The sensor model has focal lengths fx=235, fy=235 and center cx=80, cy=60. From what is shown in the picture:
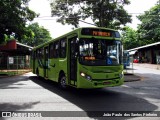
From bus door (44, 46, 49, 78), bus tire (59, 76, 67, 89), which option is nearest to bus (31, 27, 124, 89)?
bus tire (59, 76, 67, 89)

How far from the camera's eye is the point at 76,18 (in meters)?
25.8

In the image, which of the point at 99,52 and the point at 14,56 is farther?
the point at 14,56

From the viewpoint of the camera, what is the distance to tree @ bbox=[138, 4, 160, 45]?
55969 millimetres

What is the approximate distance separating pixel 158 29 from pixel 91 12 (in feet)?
115

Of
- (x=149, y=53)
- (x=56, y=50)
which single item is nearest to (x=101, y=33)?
(x=56, y=50)

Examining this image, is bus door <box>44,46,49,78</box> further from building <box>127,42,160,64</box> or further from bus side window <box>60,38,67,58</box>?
building <box>127,42,160,64</box>

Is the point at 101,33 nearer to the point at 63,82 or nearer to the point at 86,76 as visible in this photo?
the point at 86,76

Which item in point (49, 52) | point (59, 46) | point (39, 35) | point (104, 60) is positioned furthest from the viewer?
point (39, 35)

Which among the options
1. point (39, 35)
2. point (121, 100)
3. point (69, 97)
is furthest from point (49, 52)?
point (39, 35)

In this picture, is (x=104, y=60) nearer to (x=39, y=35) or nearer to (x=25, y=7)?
(x=25, y=7)

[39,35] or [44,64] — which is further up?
[39,35]

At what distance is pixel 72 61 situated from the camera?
1096 cm

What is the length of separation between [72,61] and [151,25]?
4961cm

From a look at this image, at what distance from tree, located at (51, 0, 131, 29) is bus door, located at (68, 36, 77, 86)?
12.8m
